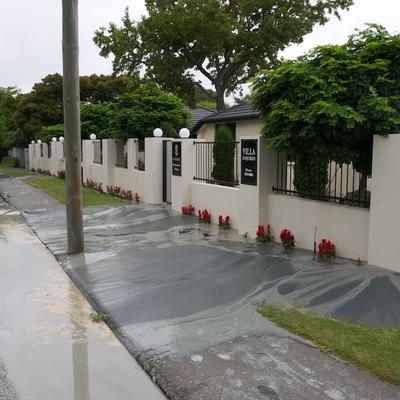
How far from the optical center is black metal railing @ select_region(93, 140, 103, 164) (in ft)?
70.1

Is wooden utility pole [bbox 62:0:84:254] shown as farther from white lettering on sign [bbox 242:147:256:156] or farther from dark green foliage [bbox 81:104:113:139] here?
dark green foliage [bbox 81:104:113:139]

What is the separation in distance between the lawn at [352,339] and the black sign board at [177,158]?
8408 millimetres

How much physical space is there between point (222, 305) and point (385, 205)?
253 cm

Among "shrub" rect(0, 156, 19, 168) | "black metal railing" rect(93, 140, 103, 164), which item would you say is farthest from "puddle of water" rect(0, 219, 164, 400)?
"shrub" rect(0, 156, 19, 168)

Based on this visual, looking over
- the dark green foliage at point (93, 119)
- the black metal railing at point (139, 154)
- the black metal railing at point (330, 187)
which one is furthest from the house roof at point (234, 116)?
the black metal railing at point (330, 187)

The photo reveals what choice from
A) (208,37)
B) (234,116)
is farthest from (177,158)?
(208,37)

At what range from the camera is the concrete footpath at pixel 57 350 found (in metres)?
4.02

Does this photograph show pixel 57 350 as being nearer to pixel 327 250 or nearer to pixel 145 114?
pixel 327 250

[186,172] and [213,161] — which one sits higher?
[213,161]

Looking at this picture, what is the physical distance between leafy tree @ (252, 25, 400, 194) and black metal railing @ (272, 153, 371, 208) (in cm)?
36

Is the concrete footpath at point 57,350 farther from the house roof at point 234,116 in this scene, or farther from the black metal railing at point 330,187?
the house roof at point 234,116

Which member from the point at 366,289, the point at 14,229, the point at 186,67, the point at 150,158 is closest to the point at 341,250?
the point at 366,289

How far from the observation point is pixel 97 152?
71.8 ft

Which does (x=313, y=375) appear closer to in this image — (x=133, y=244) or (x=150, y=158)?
(x=133, y=244)
